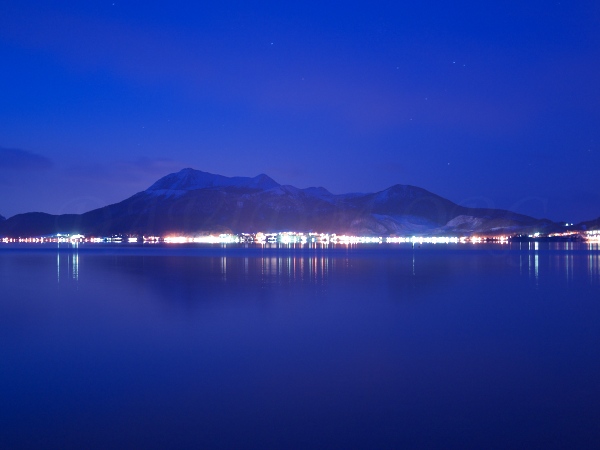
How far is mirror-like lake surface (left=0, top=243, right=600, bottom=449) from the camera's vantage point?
17.8 ft

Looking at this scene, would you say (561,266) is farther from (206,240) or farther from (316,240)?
(206,240)

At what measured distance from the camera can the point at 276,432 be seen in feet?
17.8

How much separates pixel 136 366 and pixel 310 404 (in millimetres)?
3056

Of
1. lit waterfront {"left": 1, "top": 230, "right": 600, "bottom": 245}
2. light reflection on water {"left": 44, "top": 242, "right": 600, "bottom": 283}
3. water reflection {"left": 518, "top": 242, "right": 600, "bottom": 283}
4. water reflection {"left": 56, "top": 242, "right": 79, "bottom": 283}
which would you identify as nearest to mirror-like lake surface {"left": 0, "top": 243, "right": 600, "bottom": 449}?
light reflection on water {"left": 44, "top": 242, "right": 600, "bottom": 283}

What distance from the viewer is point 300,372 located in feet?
25.1

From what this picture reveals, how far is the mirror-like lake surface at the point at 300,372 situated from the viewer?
5438 mm

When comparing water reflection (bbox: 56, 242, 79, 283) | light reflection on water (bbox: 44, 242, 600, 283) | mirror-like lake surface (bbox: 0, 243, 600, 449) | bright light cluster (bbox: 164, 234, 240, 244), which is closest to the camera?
mirror-like lake surface (bbox: 0, 243, 600, 449)

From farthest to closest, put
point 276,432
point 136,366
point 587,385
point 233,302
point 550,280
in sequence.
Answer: point 550,280 < point 233,302 < point 136,366 < point 587,385 < point 276,432

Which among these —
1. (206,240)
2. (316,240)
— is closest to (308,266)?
(316,240)

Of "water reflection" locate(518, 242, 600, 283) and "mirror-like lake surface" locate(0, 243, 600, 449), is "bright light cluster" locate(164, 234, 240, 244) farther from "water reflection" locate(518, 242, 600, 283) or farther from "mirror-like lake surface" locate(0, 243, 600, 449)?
"mirror-like lake surface" locate(0, 243, 600, 449)

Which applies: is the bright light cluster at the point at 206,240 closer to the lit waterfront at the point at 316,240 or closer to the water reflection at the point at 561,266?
the lit waterfront at the point at 316,240

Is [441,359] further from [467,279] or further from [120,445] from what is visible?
[467,279]

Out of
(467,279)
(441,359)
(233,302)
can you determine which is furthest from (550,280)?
(441,359)

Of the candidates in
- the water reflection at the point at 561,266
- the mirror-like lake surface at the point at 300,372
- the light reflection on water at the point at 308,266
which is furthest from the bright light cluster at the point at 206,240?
the mirror-like lake surface at the point at 300,372
